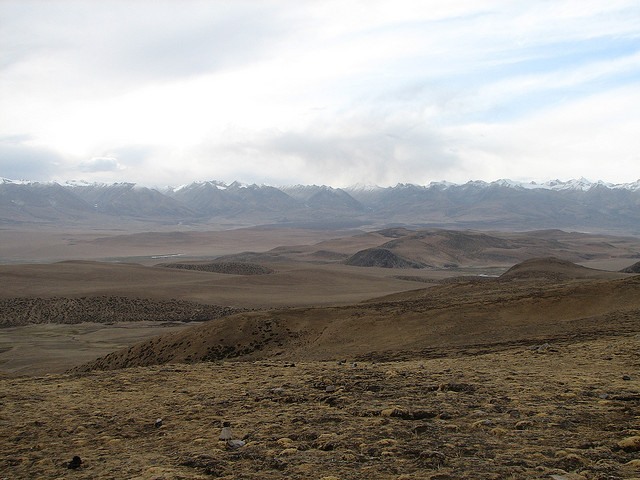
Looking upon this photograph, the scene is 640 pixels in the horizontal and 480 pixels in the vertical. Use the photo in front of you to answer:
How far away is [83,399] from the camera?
11.9 metres

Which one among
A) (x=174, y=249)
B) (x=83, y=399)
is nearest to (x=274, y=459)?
(x=83, y=399)

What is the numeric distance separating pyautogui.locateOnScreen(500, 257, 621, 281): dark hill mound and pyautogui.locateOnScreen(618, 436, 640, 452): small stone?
5017cm

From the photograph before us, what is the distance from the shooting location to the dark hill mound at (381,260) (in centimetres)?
10806

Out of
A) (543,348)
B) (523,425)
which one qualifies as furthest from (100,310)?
(523,425)

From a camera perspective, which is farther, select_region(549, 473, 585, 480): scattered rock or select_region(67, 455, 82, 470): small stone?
select_region(67, 455, 82, 470): small stone

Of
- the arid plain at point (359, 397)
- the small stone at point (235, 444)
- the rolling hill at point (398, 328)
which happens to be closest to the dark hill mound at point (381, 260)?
the arid plain at point (359, 397)

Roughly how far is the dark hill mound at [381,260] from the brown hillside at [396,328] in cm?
7928

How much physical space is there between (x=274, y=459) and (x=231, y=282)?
2467 inches

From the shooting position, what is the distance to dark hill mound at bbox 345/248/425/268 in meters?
108

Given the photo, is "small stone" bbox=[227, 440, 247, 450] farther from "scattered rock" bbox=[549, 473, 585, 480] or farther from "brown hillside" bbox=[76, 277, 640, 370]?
"brown hillside" bbox=[76, 277, 640, 370]

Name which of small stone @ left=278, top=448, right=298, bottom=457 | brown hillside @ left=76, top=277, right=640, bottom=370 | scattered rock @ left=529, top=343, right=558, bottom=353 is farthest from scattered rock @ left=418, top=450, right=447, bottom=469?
brown hillside @ left=76, top=277, right=640, bottom=370

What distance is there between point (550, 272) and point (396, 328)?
4063 centimetres

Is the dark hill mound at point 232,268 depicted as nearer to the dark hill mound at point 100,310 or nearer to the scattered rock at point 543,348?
the dark hill mound at point 100,310

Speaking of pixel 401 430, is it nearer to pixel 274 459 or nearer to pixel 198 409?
pixel 274 459
